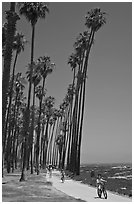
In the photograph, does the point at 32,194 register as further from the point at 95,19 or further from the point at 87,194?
the point at 95,19

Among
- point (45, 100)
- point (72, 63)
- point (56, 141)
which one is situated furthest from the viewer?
point (56, 141)

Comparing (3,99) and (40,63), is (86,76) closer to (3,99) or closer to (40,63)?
(40,63)

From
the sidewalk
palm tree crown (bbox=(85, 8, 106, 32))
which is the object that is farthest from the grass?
palm tree crown (bbox=(85, 8, 106, 32))

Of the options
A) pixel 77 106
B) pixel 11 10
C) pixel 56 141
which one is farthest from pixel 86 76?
pixel 56 141

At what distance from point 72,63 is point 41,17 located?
2903cm

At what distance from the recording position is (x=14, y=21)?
2223 centimetres

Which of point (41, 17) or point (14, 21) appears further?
point (41, 17)

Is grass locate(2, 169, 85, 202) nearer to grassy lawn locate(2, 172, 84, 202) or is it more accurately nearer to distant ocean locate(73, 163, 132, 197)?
grassy lawn locate(2, 172, 84, 202)

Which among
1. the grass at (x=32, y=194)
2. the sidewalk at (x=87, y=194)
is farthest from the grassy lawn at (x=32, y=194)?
the sidewalk at (x=87, y=194)

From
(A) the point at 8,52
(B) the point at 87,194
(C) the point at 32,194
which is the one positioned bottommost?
(B) the point at 87,194

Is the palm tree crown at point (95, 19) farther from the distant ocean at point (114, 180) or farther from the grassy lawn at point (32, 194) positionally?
the grassy lawn at point (32, 194)

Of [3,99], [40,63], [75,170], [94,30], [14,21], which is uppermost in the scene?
[94,30]

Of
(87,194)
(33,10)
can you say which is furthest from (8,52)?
(33,10)

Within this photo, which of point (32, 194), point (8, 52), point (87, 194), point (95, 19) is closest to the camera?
point (32, 194)
